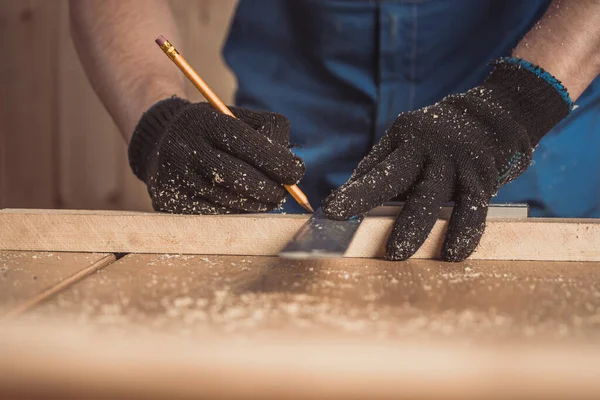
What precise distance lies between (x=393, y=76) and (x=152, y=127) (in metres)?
0.57

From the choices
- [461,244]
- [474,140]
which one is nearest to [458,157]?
[474,140]

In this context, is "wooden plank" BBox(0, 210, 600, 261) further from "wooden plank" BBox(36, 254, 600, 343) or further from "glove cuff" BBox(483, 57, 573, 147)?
"glove cuff" BBox(483, 57, 573, 147)

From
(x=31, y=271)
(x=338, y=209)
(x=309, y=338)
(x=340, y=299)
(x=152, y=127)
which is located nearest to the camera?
(x=309, y=338)

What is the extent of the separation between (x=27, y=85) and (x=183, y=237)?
265 centimetres

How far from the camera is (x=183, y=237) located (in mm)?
1004

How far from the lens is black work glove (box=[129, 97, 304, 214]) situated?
109 centimetres

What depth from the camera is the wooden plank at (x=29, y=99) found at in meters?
3.21

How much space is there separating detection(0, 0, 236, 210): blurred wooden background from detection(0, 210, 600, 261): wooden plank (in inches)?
86.7

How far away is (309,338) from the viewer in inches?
22.8

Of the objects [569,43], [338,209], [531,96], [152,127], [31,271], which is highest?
[569,43]

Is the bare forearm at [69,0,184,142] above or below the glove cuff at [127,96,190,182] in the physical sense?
above

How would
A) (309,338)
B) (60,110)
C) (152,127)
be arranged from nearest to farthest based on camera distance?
Result: (309,338) < (152,127) < (60,110)

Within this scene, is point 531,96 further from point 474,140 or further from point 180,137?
point 180,137

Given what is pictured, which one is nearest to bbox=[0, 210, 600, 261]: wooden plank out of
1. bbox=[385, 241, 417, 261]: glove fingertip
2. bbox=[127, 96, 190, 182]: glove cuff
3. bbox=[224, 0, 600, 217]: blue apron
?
bbox=[385, 241, 417, 261]: glove fingertip
